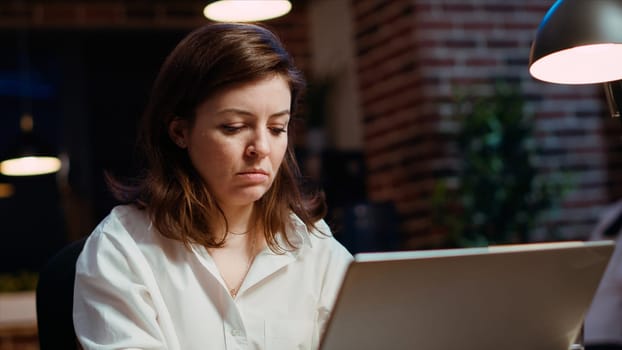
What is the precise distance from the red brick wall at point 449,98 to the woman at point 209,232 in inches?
119

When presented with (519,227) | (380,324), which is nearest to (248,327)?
(380,324)

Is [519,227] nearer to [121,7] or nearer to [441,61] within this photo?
[441,61]

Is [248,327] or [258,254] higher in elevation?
[258,254]

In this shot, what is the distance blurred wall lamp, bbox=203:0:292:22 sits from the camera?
3057mm

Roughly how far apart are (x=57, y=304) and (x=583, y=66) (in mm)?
1016

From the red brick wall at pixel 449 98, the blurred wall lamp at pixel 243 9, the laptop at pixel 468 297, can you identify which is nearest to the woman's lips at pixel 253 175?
the laptop at pixel 468 297

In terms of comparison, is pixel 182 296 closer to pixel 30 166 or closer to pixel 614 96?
pixel 614 96

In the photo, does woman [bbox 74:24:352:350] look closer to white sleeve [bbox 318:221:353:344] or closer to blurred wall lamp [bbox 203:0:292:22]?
white sleeve [bbox 318:221:353:344]

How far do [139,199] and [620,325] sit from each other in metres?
2.07

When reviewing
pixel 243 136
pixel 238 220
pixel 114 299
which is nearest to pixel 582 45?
pixel 243 136

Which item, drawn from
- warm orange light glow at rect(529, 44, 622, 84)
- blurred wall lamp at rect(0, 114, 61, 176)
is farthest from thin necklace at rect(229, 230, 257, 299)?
blurred wall lamp at rect(0, 114, 61, 176)

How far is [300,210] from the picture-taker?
6.28ft

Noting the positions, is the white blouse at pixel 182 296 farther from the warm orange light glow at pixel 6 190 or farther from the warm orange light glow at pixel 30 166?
the warm orange light glow at pixel 6 190

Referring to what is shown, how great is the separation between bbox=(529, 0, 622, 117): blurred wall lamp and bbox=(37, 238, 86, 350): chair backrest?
881 millimetres
